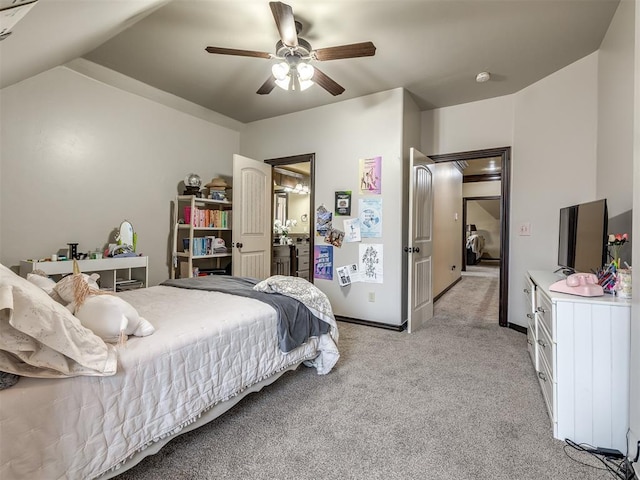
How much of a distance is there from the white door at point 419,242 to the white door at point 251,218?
192cm

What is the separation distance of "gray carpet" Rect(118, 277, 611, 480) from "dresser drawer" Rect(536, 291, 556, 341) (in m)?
0.53

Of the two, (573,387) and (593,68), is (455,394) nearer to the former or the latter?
(573,387)

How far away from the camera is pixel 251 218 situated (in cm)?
407

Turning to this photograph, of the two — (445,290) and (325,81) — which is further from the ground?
(325,81)

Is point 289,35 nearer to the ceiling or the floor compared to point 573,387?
nearer to the ceiling

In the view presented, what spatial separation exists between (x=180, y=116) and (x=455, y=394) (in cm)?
408

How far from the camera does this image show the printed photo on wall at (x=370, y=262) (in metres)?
3.61

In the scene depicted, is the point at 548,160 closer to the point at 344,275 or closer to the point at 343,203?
the point at 343,203

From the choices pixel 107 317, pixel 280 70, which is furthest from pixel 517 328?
pixel 107 317

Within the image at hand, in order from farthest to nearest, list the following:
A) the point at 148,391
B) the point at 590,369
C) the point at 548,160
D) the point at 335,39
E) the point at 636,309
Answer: the point at 548,160 → the point at 335,39 → the point at 590,369 → the point at 636,309 → the point at 148,391

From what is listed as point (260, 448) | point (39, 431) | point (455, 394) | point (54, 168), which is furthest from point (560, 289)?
point (54, 168)

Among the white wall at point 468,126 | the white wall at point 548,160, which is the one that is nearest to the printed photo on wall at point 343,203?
the white wall at point 468,126

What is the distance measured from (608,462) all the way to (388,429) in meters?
1.02

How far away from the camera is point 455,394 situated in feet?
6.98
